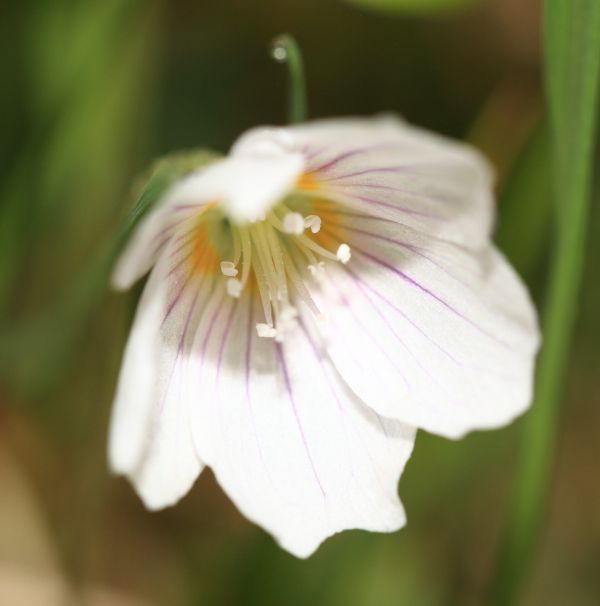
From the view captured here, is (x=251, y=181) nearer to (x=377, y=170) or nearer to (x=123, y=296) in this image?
(x=377, y=170)

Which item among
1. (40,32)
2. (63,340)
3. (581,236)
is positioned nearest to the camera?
(581,236)

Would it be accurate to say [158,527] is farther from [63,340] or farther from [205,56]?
[205,56]

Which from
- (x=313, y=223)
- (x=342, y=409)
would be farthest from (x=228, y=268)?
(x=342, y=409)

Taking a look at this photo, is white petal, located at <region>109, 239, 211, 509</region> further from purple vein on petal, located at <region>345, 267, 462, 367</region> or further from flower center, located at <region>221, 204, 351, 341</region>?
purple vein on petal, located at <region>345, 267, 462, 367</region>

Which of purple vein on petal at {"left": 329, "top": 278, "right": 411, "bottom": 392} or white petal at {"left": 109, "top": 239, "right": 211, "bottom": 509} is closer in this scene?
white petal at {"left": 109, "top": 239, "right": 211, "bottom": 509}

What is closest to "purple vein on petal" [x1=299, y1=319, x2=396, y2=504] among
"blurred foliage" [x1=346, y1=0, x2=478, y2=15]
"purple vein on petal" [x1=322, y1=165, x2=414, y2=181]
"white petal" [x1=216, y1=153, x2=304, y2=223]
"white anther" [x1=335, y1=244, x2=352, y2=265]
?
"white anther" [x1=335, y1=244, x2=352, y2=265]

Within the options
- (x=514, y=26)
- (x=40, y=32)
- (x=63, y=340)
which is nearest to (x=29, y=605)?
(x=63, y=340)

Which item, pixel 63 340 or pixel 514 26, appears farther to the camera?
pixel 514 26
